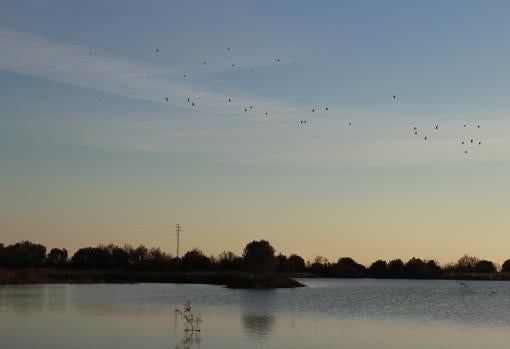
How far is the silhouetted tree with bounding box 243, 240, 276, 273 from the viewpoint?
110000 millimetres

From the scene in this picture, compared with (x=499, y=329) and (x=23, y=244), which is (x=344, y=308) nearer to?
(x=499, y=329)

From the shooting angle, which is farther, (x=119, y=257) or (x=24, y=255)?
(x=24, y=255)

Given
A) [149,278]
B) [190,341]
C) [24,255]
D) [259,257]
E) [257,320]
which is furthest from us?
[24,255]

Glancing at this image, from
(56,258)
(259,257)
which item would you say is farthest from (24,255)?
(259,257)

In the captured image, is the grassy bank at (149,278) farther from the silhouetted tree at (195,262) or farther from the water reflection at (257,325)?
the water reflection at (257,325)

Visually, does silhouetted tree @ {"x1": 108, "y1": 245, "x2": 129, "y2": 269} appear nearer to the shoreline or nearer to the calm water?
the shoreline

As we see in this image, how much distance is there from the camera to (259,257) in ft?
361

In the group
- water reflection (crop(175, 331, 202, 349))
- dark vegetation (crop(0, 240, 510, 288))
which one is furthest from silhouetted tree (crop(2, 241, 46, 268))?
water reflection (crop(175, 331, 202, 349))

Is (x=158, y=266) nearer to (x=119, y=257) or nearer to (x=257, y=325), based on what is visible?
(x=119, y=257)

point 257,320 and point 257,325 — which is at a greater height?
point 257,320

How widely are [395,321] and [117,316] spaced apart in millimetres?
14809

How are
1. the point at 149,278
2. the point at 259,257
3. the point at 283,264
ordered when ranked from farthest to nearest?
1. the point at 283,264
2. the point at 149,278
3. the point at 259,257

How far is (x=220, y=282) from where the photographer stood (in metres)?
109

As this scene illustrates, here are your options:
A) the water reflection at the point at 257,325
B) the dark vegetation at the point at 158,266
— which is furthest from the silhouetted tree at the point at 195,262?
the water reflection at the point at 257,325
